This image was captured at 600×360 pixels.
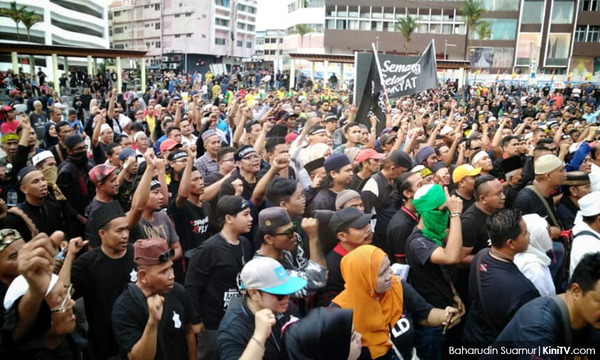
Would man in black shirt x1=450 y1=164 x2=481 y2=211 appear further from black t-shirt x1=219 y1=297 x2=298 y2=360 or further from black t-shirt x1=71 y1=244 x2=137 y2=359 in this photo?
black t-shirt x1=71 y1=244 x2=137 y2=359

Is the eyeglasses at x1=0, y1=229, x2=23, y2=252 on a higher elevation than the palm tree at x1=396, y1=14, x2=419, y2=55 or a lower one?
lower

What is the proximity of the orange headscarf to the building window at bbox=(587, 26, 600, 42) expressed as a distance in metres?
67.9

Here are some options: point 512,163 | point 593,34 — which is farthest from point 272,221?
point 593,34

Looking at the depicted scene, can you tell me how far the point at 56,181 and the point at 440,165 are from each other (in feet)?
16.4

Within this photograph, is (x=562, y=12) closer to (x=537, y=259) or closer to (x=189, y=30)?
(x=189, y=30)

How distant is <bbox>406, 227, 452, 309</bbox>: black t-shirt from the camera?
364 cm

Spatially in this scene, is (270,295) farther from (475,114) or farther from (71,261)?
(475,114)

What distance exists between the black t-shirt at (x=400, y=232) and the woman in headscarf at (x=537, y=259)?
37.1 inches

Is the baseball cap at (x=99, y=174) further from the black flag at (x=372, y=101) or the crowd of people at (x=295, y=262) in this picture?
the black flag at (x=372, y=101)

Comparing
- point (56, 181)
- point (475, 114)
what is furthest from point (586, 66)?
point (56, 181)

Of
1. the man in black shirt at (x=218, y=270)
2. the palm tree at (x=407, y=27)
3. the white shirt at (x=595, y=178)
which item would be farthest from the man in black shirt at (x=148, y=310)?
the palm tree at (x=407, y=27)

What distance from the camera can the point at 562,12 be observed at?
5781cm

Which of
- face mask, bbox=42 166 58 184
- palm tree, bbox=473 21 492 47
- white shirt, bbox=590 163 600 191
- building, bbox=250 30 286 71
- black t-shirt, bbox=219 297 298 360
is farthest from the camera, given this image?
building, bbox=250 30 286 71

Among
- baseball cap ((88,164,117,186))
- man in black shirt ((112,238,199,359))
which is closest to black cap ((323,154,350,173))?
baseball cap ((88,164,117,186))
